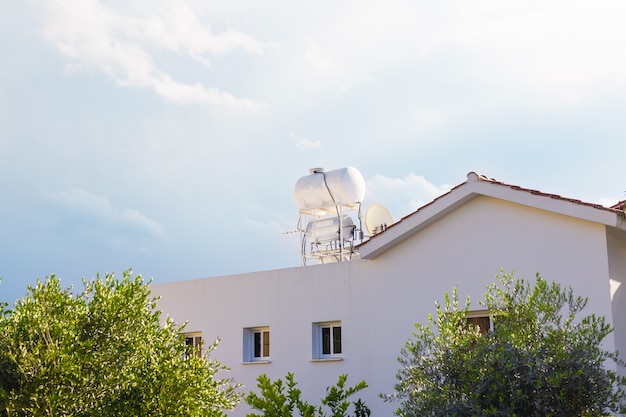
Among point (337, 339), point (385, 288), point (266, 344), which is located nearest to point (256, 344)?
point (266, 344)

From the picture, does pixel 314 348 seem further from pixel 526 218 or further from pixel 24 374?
pixel 24 374

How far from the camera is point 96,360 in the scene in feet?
43.2

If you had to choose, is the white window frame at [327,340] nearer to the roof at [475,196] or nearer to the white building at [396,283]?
the white building at [396,283]

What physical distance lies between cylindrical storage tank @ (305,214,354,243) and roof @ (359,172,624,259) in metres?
4.98

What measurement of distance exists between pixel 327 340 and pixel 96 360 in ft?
26.4

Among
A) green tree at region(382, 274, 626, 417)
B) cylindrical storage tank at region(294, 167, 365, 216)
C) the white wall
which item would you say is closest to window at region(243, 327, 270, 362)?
the white wall

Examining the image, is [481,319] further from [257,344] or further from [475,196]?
[257,344]

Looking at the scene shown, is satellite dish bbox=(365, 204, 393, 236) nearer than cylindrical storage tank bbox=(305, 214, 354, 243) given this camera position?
Yes

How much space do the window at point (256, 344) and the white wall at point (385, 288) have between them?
206mm

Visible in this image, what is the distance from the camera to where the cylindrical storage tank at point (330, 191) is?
973 inches

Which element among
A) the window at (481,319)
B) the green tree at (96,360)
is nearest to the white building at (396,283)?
the window at (481,319)

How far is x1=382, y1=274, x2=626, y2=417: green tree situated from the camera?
11.1 metres

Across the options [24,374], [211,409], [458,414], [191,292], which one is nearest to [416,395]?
[458,414]

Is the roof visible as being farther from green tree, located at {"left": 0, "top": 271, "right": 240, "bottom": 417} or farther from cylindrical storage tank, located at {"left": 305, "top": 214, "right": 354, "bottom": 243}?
green tree, located at {"left": 0, "top": 271, "right": 240, "bottom": 417}
